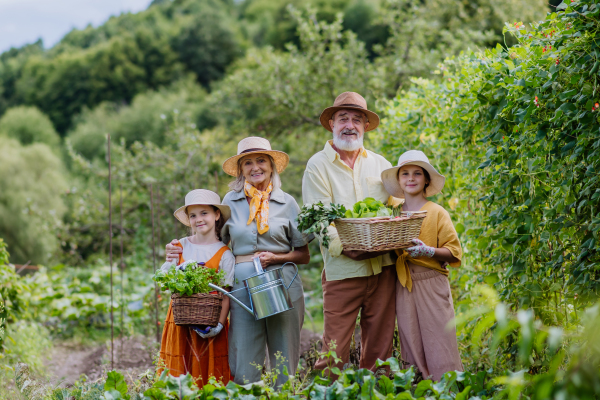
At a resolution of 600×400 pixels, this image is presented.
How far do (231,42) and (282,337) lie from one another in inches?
1529

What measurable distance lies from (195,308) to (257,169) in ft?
3.18

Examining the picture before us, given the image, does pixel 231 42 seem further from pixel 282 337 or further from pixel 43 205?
pixel 282 337

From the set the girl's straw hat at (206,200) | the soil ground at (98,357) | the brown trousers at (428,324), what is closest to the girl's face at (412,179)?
the brown trousers at (428,324)

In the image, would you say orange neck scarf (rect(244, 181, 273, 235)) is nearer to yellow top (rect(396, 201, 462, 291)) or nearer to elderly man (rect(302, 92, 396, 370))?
elderly man (rect(302, 92, 396, 370))

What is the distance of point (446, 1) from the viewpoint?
12758 millimetres

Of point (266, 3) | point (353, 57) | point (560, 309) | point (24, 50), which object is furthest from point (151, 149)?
point (24, 50)

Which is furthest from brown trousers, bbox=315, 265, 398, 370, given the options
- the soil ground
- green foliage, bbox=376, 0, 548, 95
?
green foliage, bbox=376, 0, 548, 95

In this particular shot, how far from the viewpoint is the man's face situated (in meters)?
3.34

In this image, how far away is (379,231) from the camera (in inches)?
108

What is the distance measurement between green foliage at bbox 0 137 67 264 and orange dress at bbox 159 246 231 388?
14.5m

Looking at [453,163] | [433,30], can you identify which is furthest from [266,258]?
[433,30]

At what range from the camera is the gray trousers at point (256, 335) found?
3.21m

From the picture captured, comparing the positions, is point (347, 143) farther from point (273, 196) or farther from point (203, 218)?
point (203, 218)

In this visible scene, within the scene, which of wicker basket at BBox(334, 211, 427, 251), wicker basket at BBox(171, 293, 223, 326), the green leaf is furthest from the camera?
wicker basket at BBox(171, 293, 223, 326)
